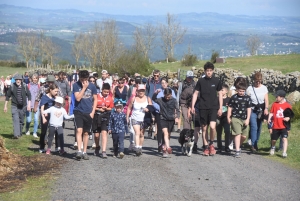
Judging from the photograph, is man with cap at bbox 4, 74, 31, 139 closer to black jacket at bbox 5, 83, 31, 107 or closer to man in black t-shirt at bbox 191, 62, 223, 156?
black jacket at bbox 5, 83, 31, 107

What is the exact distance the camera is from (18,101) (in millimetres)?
16109

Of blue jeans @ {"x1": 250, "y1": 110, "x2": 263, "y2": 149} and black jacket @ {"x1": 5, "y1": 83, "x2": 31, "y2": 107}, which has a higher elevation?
black jacket @ {"x1": 5, "y1": 83, "x2": 31, "y2": 107}

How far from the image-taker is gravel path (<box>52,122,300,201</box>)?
895cm

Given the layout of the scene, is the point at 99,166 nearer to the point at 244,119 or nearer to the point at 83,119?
the point at 83,119

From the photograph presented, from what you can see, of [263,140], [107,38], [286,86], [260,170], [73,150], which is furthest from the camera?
[107,38]

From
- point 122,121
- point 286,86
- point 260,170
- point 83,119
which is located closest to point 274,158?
point 260,170

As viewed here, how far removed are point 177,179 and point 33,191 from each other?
2694 mm

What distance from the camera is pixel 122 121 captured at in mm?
12867

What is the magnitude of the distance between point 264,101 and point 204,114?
1.94 m

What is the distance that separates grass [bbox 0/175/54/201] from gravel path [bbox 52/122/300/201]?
18cm

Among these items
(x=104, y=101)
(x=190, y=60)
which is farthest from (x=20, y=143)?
(x=190, y=60)

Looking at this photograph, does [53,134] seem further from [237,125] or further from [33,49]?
[33,49]

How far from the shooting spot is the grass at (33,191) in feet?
28.9

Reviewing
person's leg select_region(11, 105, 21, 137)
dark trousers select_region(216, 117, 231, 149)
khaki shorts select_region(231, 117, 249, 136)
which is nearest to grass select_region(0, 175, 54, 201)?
khaki shorts select_region(231, 117, 249, 136)
